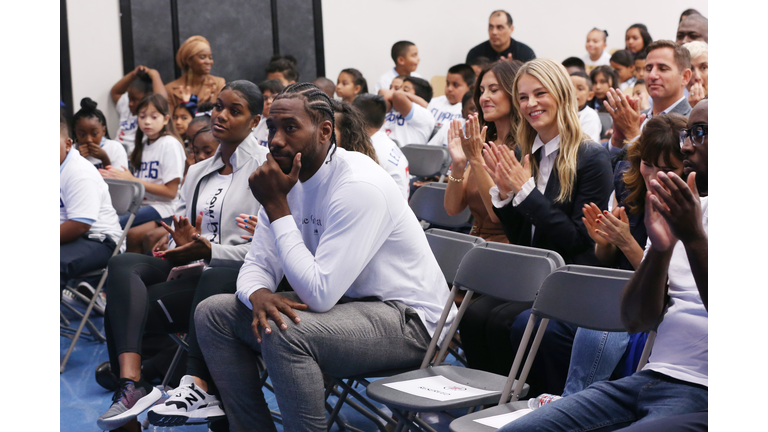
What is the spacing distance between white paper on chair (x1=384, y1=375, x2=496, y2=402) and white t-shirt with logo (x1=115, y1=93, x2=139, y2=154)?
4.73m

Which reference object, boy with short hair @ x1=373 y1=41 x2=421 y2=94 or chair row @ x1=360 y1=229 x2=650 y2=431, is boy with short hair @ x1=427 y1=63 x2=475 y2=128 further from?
chair row @ x1=360 y1=229 x2=650 y2=431

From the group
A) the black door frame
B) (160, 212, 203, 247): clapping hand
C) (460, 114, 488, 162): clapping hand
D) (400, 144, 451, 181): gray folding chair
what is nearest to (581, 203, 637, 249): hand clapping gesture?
(460, 114, 488, 162): clapping hand

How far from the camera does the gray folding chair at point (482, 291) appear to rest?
1.86 meters

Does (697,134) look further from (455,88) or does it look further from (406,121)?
(455,88)

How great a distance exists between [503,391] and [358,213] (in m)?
0.62

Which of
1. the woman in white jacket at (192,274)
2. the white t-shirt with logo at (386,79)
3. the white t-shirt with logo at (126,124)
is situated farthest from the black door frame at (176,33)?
the woman in white jacket at (192,274)

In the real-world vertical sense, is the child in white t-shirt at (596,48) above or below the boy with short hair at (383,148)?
above

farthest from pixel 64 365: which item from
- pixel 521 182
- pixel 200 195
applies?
pixel 521 182

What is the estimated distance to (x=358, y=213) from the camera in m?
1.93

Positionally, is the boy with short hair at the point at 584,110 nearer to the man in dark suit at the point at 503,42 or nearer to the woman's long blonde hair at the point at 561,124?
the woman's long blonde hair at the point at 561,124

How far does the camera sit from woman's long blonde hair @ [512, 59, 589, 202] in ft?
8.07

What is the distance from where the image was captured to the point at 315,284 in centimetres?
188

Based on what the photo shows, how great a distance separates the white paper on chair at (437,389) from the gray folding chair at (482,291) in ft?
0.06

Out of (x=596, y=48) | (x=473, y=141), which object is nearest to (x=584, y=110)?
(x=473, y=141)
